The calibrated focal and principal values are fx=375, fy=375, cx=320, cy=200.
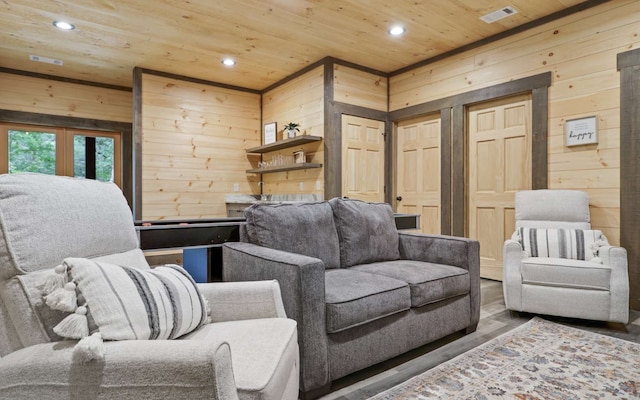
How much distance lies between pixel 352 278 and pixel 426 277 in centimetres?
48

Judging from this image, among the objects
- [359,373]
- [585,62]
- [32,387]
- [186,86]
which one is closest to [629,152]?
[585,62]

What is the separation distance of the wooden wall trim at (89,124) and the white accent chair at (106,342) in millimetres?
4970

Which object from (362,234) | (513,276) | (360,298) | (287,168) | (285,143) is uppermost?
(285,143)

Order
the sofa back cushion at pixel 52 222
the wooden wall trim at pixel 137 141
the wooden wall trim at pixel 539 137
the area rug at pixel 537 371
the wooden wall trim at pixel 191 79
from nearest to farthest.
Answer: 1. the sofa back cushion at pixel 52 222
2. the area rug at pixel 537 371
3. the wooden wall trim at pixel 539 137
4. the wooden wall trim at pixel 137 141
5. the wooden wall trim at pixel 191 79

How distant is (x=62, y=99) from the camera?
5.53 m

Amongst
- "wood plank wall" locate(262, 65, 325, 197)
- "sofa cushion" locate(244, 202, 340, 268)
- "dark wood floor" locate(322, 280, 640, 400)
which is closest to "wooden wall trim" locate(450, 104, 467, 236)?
"dark wood floor" locate(322, 280, 640, 400)

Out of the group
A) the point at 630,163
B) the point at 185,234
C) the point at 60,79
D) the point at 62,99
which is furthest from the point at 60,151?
the point at 630,163

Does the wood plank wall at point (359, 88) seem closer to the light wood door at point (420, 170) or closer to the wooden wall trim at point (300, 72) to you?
the wooden wall trim at point (300, 72)

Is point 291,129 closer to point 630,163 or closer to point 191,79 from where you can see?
point 191,79

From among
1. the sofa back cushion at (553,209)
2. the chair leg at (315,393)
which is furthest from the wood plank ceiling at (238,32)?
the chair leg at (315,393)

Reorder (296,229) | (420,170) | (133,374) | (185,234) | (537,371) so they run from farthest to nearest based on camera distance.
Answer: (420,170) < (185,234) < (296,229) < (537,371) < (133,374)

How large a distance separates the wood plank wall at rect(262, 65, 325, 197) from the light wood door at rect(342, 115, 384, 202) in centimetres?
32

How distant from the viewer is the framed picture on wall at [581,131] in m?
3.46

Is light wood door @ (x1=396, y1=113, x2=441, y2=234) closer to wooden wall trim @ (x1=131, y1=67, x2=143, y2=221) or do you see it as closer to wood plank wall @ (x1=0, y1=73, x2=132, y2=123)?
wooden wall trim @ (x1=131, y1=67, x2=143, y2=221)
